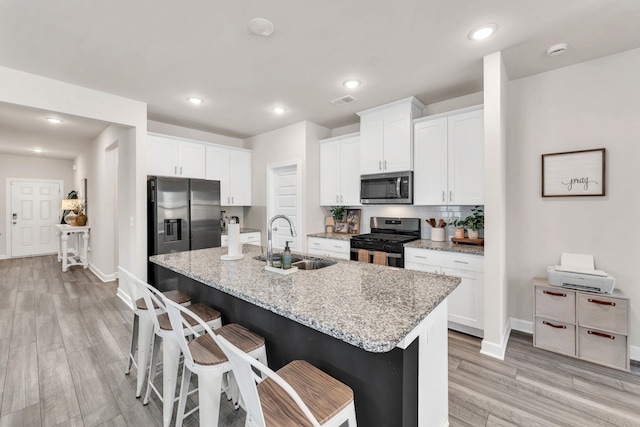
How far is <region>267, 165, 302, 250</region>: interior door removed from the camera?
445 centimetres

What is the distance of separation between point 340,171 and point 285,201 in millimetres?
1080

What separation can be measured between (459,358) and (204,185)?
3.82m

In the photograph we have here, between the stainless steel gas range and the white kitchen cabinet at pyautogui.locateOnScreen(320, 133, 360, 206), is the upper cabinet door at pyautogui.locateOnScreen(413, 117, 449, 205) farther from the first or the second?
the white kitchen cabinet at pyautogui.locateOnScreen(320, 133, 360, 206)

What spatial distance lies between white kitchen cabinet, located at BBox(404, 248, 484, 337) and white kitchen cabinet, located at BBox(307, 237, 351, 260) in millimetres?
1068

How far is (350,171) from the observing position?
4.10 meters

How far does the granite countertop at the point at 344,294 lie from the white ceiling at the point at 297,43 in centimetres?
178

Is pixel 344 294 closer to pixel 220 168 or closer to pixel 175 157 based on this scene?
pixel 175 157

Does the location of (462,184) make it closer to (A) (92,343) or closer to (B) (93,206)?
(A) (92,343)

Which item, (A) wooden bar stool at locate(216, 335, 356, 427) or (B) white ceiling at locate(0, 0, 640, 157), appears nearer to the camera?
(A) wooden bar stool at locate(216, 335, 356, 427)

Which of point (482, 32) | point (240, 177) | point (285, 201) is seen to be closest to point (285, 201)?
point (285, 201)

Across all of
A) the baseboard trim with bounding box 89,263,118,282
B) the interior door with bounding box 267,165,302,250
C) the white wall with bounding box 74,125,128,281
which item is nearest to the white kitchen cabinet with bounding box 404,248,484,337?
the interior door with bounding box 267,165,302,250

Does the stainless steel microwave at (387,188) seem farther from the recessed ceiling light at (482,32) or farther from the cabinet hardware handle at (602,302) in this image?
the cabinet hardware handle at (602,302)

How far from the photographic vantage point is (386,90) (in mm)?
3160

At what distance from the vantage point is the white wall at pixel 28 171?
6.64m
